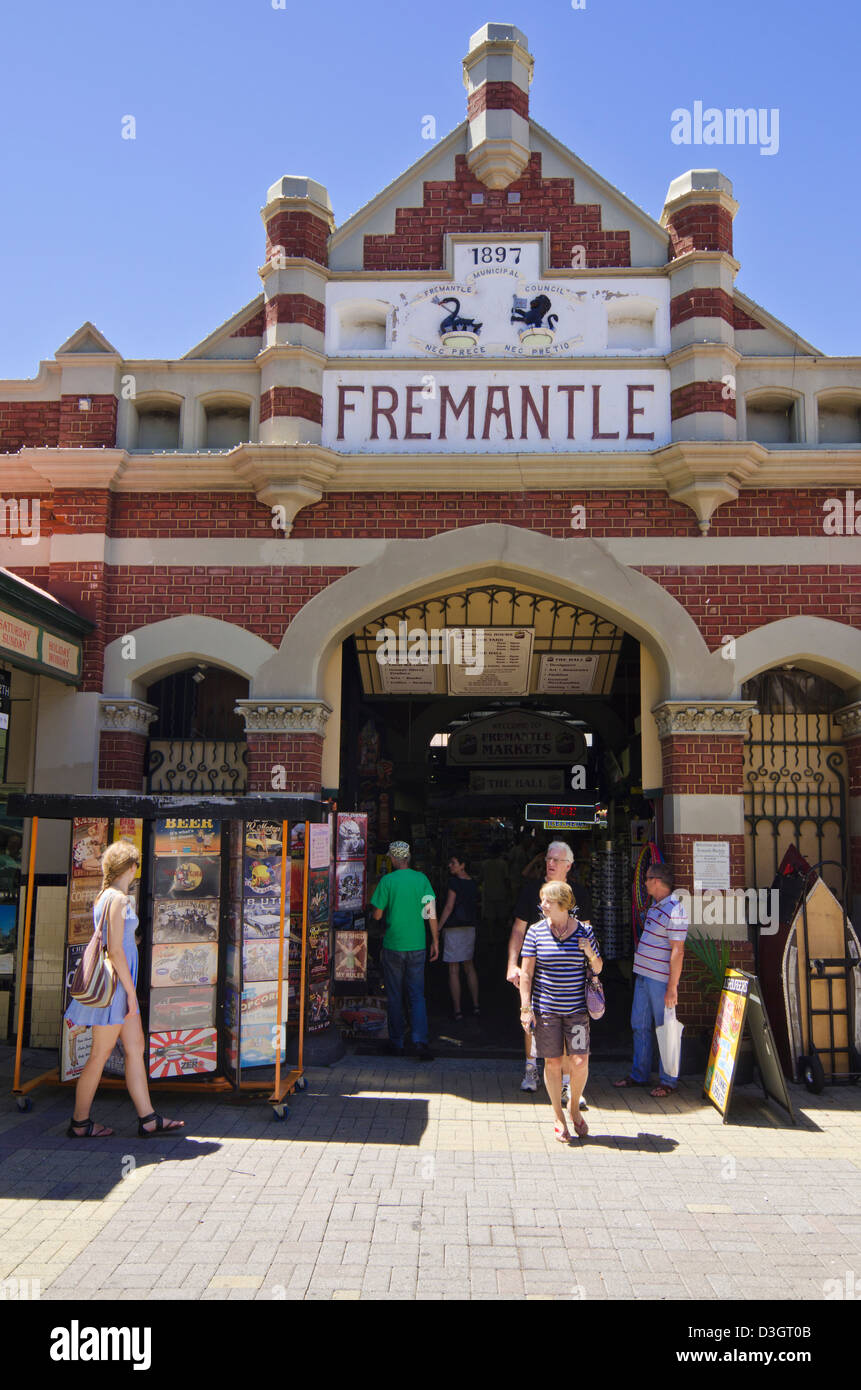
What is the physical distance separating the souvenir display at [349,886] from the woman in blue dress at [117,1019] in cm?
279

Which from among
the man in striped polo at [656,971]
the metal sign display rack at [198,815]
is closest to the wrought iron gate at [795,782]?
the man in striped polo at [656,971]

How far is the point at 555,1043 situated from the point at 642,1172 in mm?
891

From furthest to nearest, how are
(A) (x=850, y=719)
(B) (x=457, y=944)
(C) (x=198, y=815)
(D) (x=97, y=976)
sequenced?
(B) (x=457, y=944) < (A) (x=850, y=719) < (C) (x=198, y=815) < (D) (x=97, y=976)

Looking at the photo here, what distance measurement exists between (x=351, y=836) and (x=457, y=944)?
1.90m

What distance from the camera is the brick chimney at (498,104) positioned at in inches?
356

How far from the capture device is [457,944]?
9797mm

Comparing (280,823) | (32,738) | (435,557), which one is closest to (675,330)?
(435,557)

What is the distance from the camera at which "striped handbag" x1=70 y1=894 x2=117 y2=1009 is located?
5.88 m

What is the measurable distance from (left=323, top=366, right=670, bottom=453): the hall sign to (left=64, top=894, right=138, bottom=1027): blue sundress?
4.83m

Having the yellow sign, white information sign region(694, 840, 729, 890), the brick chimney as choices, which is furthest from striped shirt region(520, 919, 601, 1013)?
the brick chimney

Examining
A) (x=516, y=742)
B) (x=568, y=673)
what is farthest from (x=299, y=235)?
(x=516, y=742)

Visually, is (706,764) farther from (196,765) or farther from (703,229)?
(703,229)

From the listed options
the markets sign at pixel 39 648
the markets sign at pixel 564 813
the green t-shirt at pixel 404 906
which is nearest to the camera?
the markets sign at pixel 39 648

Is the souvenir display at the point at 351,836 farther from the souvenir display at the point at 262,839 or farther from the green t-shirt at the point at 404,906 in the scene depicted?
the souvenir display at the point at 262,839
